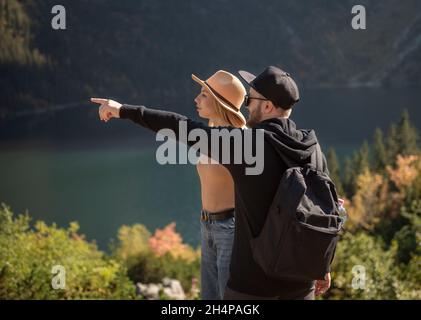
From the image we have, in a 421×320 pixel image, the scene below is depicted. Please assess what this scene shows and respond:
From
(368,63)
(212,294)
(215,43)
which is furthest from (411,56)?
(212,294)

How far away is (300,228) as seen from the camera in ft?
7.07

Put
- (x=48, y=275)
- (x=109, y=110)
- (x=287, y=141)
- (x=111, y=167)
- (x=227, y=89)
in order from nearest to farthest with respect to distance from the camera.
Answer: (x=287, y=141) < (x=109, y=110) < (x=227, y=89) < (x=48, y=275) < (x=111, y=167)

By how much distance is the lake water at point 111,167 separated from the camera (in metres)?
51.7

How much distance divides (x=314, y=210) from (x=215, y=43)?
160125mm

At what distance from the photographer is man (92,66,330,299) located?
2246 mm

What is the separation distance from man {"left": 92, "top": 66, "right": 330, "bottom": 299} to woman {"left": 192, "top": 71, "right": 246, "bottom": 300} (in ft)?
0.89

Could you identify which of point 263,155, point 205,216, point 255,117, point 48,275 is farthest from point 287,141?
point 48,275

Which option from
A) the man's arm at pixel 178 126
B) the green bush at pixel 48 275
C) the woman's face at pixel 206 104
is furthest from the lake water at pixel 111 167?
the man's arm at pixel 178 126

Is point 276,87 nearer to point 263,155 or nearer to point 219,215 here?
point 263,155

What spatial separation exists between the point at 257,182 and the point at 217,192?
53 centimetres

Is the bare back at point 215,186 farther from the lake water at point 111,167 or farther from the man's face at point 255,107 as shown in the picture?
the lake water at point 111,167

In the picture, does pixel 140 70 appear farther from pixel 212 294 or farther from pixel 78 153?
pixel 212 294

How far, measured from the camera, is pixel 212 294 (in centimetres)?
282

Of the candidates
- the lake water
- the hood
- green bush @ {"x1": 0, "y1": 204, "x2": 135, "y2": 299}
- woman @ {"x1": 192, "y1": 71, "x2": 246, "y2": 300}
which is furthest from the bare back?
the lake water
